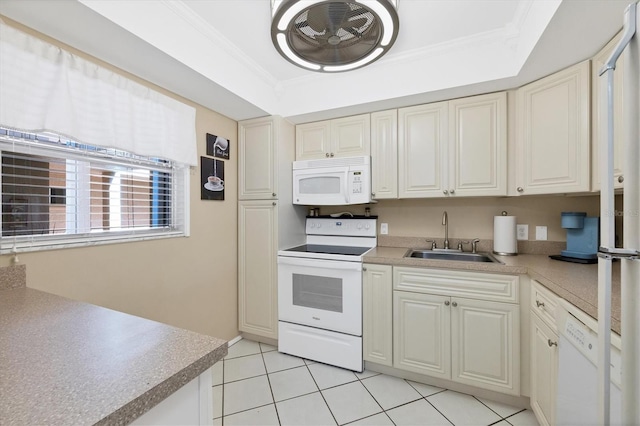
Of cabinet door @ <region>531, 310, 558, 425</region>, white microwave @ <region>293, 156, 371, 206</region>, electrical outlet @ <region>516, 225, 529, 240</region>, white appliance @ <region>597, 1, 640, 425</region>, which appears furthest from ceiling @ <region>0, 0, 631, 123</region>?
cabinet door @ <region>531, 310, 558, 425</region>

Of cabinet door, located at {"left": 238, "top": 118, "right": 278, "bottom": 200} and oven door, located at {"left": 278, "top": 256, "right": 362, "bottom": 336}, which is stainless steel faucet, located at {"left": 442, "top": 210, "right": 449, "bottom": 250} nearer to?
oven door, located at {"left": 278, "top": 256, "right": 362, "bottom": 336}

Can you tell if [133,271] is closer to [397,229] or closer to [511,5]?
[397,229]

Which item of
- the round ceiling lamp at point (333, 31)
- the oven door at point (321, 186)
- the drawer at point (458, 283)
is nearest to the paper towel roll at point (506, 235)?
the drawer at point (458, 283)

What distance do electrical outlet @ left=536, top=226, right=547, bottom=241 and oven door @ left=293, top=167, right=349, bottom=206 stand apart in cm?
150

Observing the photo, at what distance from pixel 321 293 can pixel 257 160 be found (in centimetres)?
132

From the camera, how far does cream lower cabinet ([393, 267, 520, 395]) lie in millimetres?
1684

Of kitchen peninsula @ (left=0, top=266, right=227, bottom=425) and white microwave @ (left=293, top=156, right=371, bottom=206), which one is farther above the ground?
white microwave @ (left=293, top=156, right=371, bottom=206)

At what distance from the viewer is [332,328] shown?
2.15 meters

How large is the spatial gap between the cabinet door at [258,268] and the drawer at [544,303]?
185 cm

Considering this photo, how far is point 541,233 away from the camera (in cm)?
210

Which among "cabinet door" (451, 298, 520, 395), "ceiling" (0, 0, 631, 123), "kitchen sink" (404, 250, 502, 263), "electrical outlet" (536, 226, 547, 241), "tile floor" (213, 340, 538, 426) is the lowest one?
"tile floor" (213, 340, 538, 426)

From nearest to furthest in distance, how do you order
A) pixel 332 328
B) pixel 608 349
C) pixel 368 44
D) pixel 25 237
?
pixel 608 349, pixel 368 44, pixel 25 237, pixel 332 328

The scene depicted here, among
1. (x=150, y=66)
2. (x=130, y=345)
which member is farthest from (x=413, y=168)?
(x=130, y=345)

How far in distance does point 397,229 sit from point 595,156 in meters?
1.41
